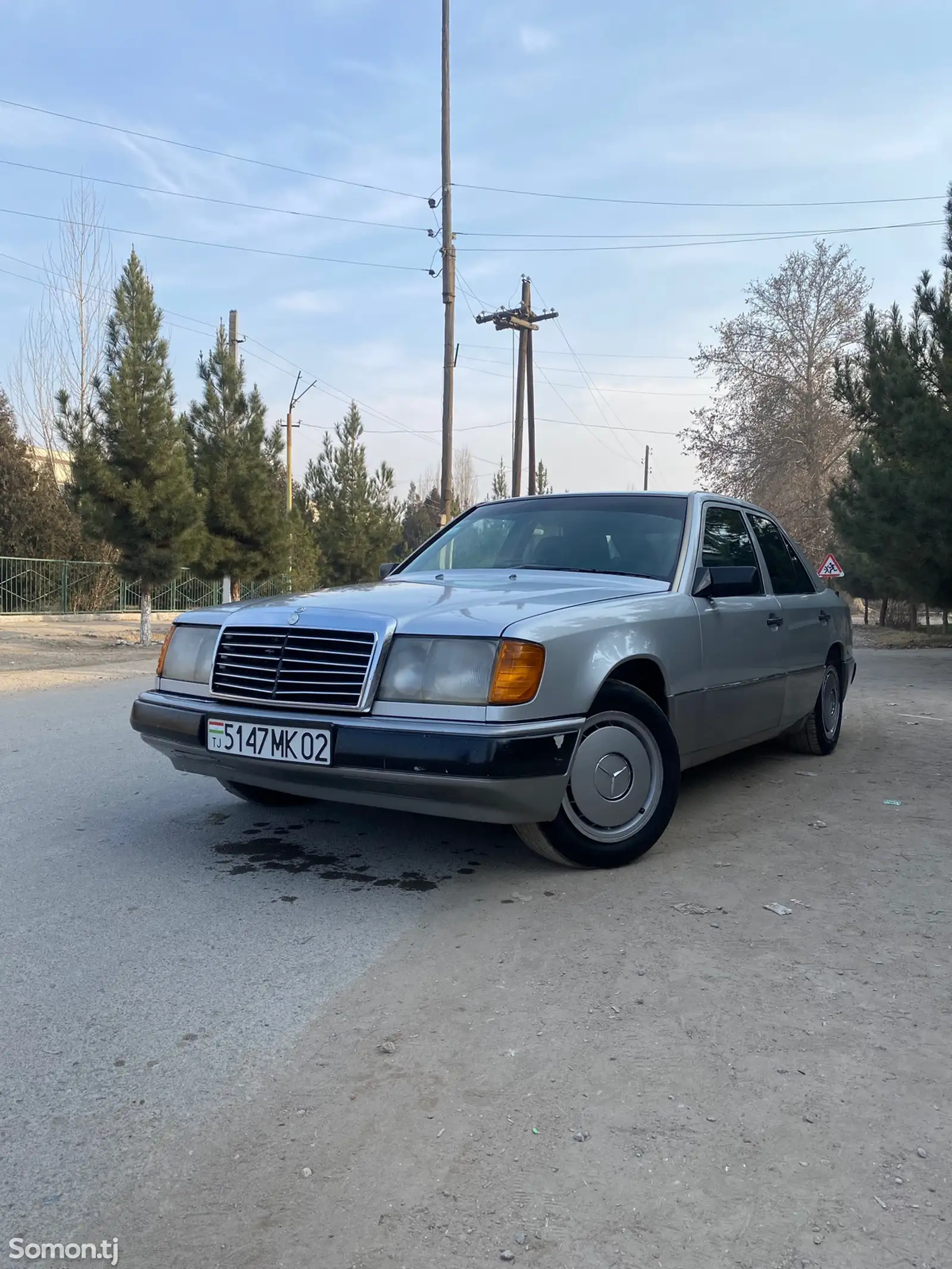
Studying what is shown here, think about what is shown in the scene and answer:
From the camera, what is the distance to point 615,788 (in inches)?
156

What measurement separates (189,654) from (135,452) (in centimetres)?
1536

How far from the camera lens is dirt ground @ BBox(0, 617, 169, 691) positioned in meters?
13.4

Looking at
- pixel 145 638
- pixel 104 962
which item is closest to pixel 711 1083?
pixel 104 962

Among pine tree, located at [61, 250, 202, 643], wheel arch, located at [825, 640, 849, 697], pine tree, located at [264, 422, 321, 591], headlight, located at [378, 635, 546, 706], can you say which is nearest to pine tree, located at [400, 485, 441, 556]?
pine tree, located at [264, 422, 321, 591]

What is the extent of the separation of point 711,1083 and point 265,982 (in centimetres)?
127

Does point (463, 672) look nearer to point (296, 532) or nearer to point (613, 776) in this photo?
point (613, 776)

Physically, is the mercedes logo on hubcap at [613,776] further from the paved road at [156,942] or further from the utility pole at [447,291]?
the utility pole at [447,291]

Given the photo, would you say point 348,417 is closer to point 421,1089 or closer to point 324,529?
point 324,529

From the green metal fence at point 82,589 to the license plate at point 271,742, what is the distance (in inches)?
674

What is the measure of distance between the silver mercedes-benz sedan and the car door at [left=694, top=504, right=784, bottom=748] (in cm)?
2

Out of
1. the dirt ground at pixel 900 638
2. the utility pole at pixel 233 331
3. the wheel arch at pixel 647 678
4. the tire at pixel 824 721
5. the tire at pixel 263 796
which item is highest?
the utility pole at pixel 233 331

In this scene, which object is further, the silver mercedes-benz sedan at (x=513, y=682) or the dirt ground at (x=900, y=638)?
the dirt ground at (x=900, y=638)

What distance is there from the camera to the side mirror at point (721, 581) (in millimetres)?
4711

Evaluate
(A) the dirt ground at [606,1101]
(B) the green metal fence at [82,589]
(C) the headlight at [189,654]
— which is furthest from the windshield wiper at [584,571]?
(B) the green metal fence at [82,589]
